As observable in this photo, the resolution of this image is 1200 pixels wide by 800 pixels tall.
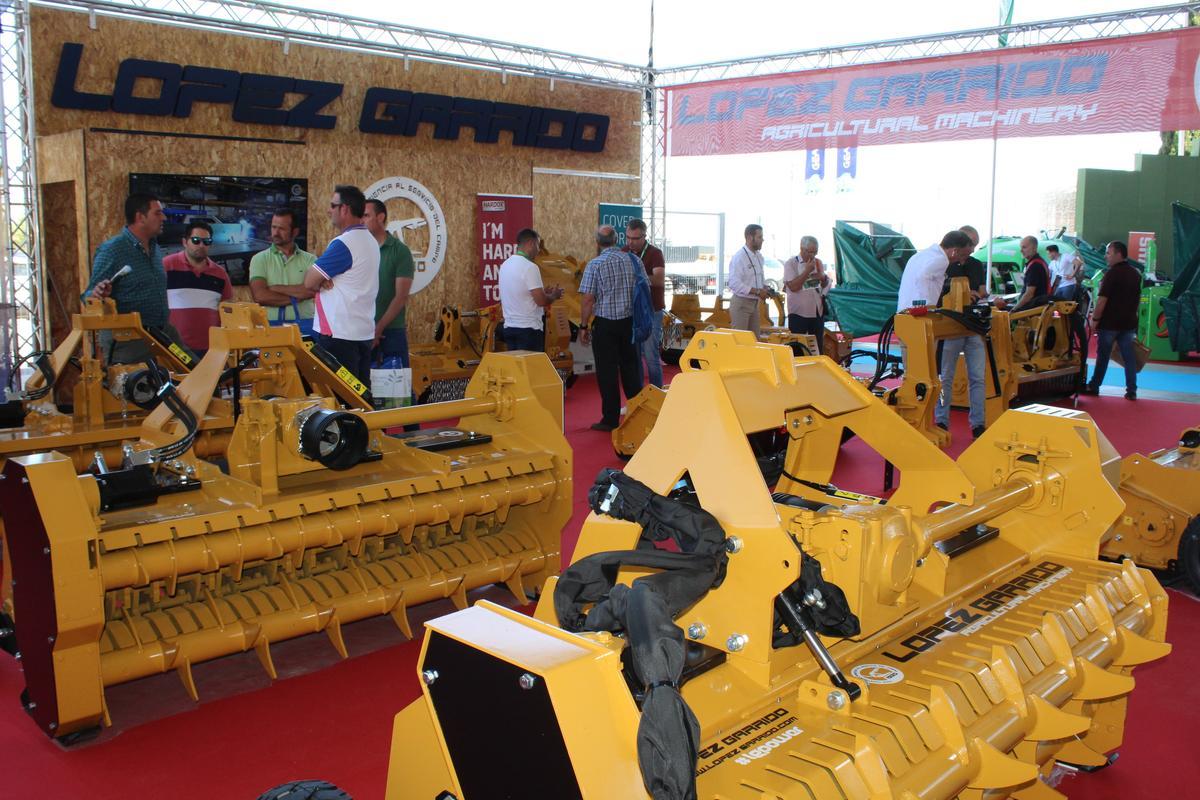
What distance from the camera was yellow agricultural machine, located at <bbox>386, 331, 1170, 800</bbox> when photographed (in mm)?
1996

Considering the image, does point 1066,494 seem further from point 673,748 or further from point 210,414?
point 210,414

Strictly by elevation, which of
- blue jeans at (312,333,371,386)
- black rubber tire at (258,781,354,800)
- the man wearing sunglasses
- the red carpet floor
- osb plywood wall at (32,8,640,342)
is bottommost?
the red carpet floor

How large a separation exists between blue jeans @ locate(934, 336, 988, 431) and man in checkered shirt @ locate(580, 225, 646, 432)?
8.97 feet

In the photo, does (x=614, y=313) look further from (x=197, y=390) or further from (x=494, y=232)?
(x=197, y=390)

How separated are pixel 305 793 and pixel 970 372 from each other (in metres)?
7.61

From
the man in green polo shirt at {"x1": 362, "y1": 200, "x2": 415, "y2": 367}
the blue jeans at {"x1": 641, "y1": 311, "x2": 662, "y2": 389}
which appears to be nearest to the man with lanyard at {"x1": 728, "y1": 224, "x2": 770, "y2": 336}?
the blue jeans at {"x1": 641, "y1": 311, "x2": 662, "y2": 389}

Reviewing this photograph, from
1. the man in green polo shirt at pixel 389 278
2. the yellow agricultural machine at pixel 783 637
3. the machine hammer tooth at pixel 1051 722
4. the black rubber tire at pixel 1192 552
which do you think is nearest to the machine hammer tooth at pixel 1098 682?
the yellow agricultural machine at pixel 783 637

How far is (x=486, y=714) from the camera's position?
2.09 m

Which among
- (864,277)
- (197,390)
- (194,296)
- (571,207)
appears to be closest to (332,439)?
(197,390)

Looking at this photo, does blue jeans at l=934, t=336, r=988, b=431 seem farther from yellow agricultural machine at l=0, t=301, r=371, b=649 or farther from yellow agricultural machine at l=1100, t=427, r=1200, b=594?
yellow agricultural machine at l=0, t=301, r=371, b=649

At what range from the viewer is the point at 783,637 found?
271cm

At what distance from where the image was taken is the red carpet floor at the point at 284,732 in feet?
11.1

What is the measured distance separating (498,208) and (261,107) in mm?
3220

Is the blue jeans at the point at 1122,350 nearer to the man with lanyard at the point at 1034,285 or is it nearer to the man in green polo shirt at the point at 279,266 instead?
the man with lanyard at the point at 1034,285
